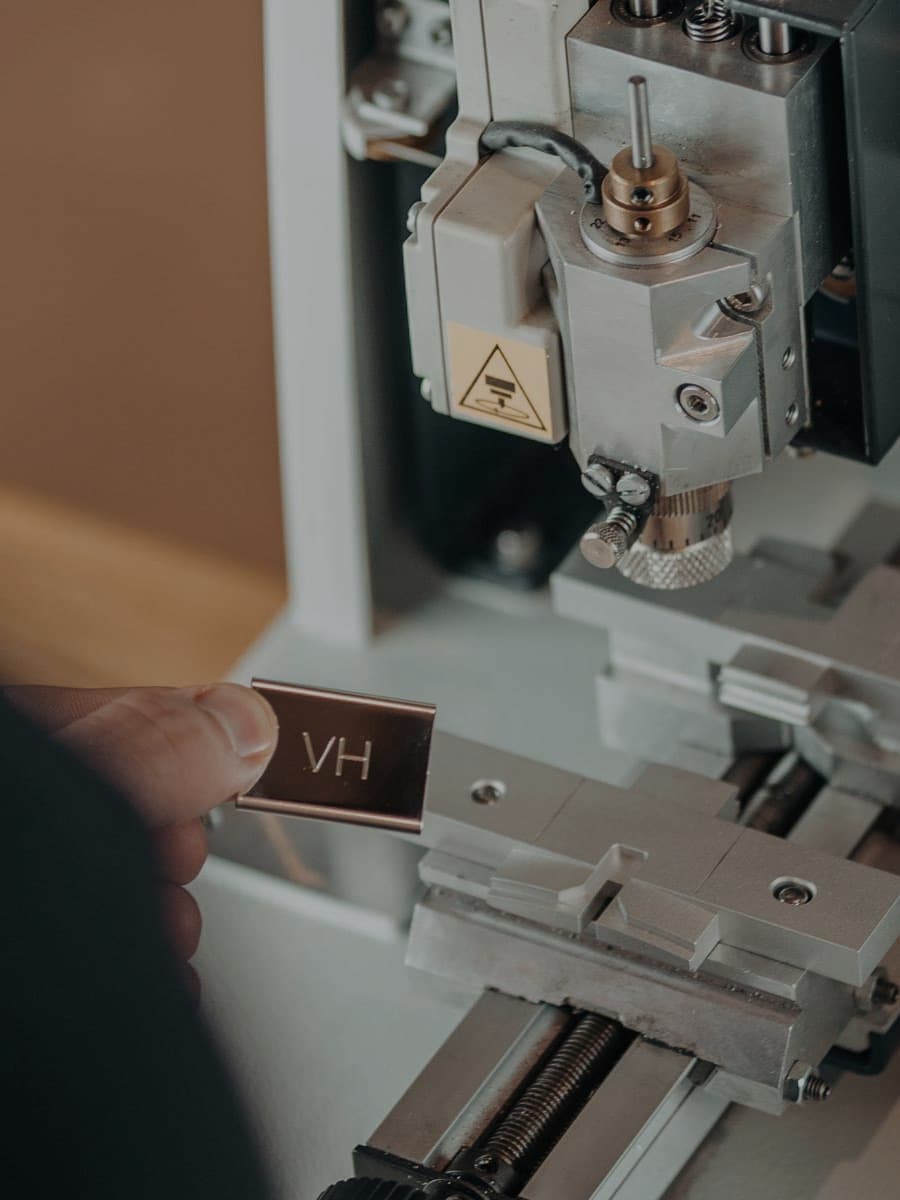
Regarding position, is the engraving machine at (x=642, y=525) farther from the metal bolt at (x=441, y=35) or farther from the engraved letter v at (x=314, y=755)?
the engraved letter v at (x=314, y=755)

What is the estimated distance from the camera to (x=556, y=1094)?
1.22 metres

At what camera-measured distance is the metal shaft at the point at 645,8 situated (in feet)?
3.77

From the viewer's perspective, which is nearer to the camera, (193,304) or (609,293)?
(609,293)

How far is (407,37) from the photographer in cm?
146

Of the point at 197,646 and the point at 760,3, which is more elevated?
the point at 760,3

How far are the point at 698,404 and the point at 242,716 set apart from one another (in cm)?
28

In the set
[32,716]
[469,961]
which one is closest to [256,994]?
[469,961]

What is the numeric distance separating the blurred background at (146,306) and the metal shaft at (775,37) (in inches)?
40.9

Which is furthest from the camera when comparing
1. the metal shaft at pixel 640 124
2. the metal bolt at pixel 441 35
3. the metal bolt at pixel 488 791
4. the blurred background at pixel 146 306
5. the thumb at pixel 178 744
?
the blurred background at pixel 146 306

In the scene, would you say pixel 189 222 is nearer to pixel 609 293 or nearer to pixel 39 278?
pixel 39 278

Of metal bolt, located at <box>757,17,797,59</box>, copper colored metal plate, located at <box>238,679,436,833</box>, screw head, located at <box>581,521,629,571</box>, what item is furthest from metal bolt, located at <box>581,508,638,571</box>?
metal bolt, located at <box>757,17,797,59</box>

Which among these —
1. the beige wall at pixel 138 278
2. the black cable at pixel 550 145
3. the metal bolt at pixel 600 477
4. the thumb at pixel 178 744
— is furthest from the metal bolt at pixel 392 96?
the beige wall at pixel 138 278

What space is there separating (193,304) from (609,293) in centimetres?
132

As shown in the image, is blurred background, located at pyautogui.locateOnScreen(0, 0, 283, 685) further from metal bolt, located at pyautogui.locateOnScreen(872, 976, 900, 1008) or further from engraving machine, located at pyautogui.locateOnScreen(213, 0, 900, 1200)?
metal bolt, located at pyautogui.locateOnScreen(872, 976, 900, 1008)
